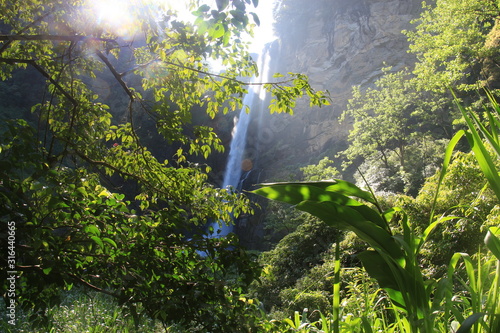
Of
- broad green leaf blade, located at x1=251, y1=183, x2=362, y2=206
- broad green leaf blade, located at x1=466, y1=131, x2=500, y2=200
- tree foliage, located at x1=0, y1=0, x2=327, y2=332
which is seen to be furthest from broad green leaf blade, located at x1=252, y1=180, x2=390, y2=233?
tree foliage, located at x1=0, y1=0, x2=327, y2=332

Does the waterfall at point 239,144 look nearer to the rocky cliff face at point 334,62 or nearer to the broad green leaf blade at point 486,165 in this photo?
the rocky cliff face at point 334,62

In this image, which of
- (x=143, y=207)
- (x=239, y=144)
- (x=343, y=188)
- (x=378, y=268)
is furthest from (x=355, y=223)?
(x=239, y=144)

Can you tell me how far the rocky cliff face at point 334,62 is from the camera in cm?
2688

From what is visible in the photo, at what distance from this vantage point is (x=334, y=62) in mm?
30594

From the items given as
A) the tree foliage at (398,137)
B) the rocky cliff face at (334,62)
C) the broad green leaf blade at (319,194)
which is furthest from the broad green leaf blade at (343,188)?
the rocky cliff face at (334,62)

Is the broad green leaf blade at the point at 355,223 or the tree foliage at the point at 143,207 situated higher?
the tree foliage at the point at 143,207

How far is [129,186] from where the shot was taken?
24.7 meters

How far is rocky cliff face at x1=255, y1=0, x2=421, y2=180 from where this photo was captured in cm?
2688

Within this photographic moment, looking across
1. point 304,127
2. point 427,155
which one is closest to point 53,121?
point 427,155

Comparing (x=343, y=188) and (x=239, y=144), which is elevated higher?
(x=239, y=144)

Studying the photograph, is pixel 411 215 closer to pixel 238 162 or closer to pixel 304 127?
pixel 238 162

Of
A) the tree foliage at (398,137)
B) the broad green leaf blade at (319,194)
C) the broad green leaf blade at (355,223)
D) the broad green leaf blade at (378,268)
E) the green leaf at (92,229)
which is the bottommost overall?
the broad green leaf blade at (378,268)

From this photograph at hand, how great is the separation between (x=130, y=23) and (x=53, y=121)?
1287 millimetres

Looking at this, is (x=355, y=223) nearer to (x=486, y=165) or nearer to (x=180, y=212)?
(x=486, y=165)
